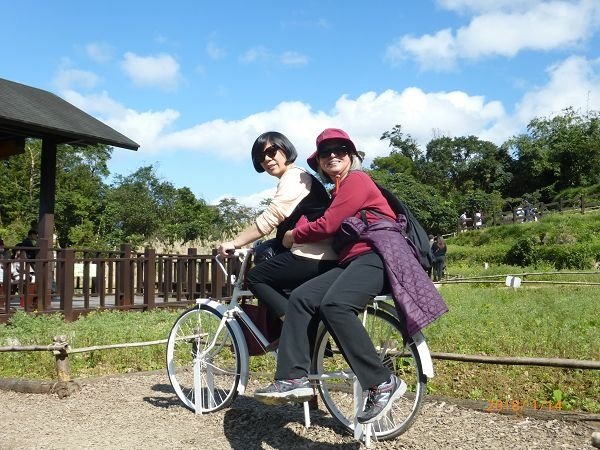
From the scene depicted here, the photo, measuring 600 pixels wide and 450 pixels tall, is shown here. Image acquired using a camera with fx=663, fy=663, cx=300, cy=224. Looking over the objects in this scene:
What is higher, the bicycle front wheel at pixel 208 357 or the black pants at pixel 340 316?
the black pants at pixel 340 316

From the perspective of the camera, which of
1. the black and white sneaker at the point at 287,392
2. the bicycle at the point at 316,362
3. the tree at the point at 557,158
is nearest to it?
the black and white sneaker at the point at 287,392

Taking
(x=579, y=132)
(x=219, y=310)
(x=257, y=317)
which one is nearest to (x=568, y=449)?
(x=257, y=317)

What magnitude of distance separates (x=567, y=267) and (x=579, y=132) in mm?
40235

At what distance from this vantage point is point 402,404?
3918 mm

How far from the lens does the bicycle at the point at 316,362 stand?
350cm

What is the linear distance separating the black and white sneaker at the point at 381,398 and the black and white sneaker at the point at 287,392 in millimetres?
305

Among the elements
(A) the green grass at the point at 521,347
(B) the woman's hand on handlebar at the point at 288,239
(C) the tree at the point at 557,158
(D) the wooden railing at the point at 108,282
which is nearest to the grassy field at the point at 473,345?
(A) the green grass at the point at 521,347

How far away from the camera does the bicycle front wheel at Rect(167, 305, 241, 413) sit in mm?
4348

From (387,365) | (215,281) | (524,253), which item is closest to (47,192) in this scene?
(215,281)

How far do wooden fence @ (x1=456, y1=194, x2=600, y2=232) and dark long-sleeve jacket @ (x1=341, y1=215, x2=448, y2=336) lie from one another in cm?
3879

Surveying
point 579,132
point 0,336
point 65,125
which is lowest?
point 0,336

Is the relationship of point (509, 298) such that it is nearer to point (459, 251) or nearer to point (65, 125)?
point (65, 125)

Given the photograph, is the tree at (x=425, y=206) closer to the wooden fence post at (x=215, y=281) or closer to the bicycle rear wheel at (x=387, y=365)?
the wooden fence post at (x=215, y=281)

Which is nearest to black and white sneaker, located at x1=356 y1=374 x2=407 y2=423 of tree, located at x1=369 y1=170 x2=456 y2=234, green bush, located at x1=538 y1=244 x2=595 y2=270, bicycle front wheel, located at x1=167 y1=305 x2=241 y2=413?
bicycle front wheel, located at x1=167 y1=305 x2=241 y2=413
